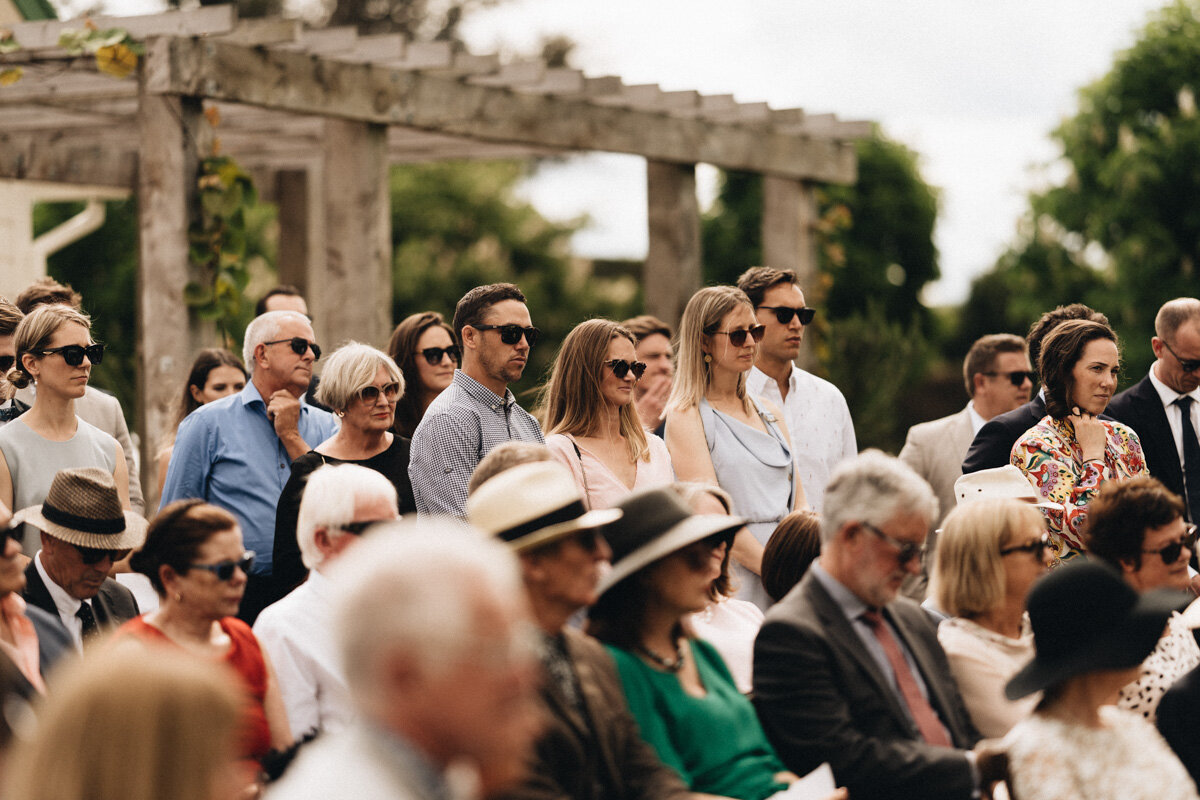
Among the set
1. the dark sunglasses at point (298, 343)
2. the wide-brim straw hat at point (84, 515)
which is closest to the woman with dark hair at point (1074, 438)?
the dark sunglasses at point (298, 343)

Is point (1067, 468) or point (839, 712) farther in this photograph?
point (1067, 468)

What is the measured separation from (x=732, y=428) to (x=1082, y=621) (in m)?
2.28

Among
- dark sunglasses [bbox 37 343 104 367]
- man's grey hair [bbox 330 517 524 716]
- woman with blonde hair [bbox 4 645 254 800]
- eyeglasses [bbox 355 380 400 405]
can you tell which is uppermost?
man's grey hair [bbox 330 517 524 716]

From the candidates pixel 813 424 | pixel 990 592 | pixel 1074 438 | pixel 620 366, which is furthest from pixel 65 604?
pixel 1074 438

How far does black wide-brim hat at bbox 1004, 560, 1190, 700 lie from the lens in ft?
11.2

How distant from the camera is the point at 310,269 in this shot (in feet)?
38.8

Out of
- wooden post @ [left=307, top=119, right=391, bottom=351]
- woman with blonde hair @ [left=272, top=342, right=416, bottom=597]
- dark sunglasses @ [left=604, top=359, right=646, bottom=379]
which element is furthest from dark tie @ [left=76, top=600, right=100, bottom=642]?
wooden post @ [left=307, top=119, right=391, bottom=351]

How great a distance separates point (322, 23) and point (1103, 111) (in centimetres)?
1532

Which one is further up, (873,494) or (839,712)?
(873,494)

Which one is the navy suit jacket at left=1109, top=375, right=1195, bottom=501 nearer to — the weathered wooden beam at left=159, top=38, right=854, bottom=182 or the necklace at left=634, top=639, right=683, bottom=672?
the necklace at left=634, top=639, right=683, bottom=672

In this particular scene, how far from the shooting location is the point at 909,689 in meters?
3.83

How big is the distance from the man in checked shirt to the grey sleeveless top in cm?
125

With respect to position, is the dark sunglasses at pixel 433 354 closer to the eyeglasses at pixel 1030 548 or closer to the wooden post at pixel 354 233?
the wooden post at pixel 354 233

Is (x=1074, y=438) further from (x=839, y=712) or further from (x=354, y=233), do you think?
(x=354, y=233)
